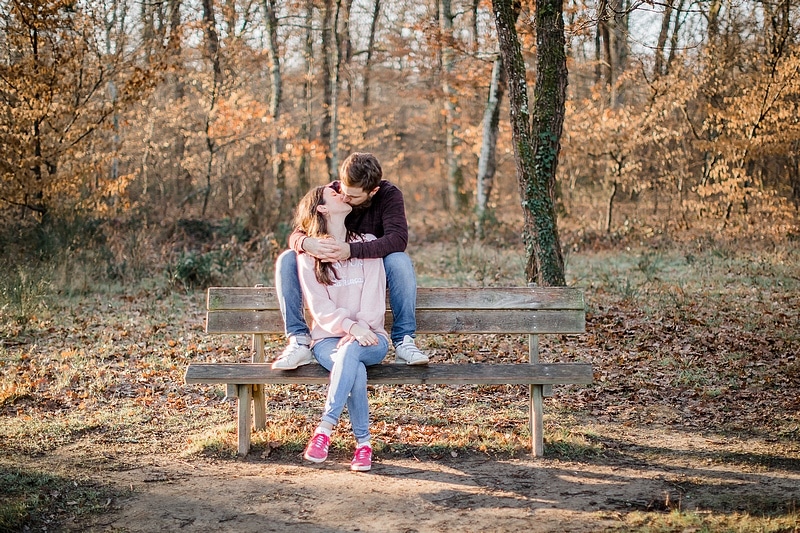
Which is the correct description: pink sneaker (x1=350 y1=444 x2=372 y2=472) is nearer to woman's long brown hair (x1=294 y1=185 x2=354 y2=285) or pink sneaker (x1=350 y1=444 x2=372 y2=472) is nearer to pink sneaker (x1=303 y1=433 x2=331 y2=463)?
pink sneaker (x1=303 y1=433 x2=331 y2=463)

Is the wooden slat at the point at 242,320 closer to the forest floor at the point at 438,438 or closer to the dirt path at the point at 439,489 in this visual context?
the forest floor at the point at 438,438

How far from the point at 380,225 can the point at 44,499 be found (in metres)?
2.40

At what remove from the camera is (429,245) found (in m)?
17.6

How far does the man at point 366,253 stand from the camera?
483cm

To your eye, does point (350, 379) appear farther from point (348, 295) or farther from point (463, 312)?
point (463, 312)

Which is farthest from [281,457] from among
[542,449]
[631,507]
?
[631,507]

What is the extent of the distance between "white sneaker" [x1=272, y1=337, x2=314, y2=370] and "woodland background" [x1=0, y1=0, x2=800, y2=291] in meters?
3.63

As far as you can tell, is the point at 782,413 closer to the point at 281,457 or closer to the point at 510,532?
the point at 510,532

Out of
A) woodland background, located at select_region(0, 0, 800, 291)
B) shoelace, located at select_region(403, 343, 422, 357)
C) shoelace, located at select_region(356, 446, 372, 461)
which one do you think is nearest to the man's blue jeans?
shoelace, located at select_region(403, 343, 422, 357)

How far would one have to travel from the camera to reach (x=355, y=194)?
195 inches

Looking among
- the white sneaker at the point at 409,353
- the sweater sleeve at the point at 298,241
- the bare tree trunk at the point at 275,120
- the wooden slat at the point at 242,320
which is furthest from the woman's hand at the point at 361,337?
the bare tree trunk at the point at 275,120

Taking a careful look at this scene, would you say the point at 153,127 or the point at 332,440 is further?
the point at 153,127

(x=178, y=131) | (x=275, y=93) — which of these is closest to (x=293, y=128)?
(x=275, y=93)

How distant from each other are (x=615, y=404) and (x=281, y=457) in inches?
105
